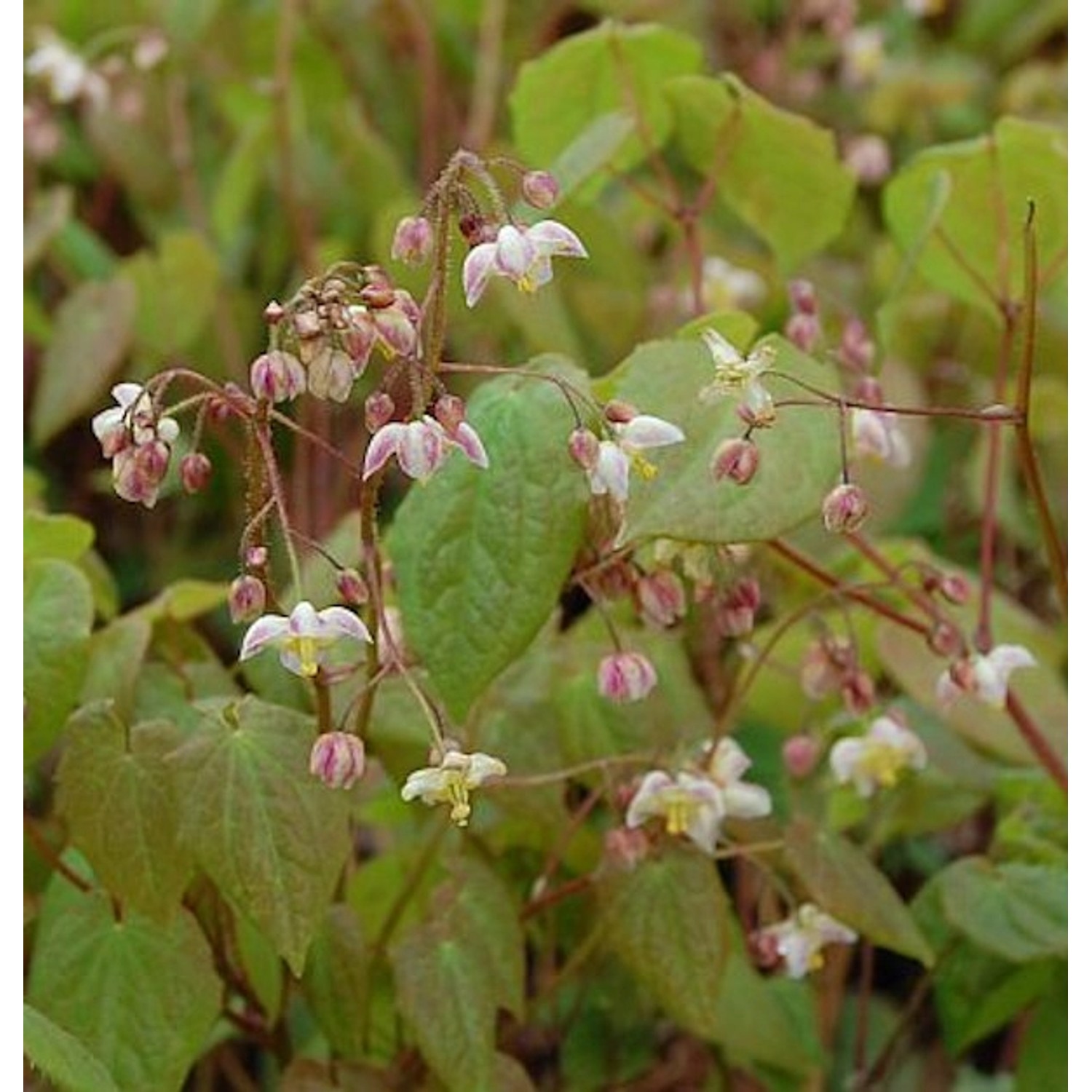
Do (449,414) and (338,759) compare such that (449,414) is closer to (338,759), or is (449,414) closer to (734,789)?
(338,759)

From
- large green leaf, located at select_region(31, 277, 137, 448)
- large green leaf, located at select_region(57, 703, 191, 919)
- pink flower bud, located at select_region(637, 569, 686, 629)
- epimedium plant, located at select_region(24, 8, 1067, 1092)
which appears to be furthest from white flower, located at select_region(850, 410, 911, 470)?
large green leaf, located at select_region(31, 277, 137, 448)

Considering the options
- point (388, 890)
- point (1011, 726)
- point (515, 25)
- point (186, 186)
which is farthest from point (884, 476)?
point (515, 25)

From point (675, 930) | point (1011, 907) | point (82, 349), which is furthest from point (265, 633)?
point (82, 349)

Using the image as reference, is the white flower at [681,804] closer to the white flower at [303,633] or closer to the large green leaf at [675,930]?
the large green leaf at [675,930]

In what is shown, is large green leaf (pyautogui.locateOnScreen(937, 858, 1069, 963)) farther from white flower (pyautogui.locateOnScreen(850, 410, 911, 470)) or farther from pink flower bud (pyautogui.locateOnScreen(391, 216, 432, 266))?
pink flower bud (pyautogui.locateOnScreen(391, 216, 432, 266))

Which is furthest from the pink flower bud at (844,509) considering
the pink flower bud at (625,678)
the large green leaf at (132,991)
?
the large green leaf at (132,991)
